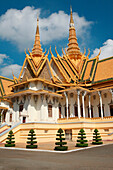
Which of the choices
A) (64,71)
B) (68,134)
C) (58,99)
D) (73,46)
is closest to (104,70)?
(64,71)

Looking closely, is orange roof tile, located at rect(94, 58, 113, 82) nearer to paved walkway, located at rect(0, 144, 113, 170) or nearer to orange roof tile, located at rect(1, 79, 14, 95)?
orange roof tile, located at rect(1, 79, 14, 95)

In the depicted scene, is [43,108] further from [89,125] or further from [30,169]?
[30,169]

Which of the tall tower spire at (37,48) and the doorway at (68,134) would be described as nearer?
the doorway at (68,134)

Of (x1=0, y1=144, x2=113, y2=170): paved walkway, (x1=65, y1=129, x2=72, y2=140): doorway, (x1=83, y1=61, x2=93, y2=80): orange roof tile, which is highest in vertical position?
(x1=83, y1=61, x2=93, y2=80): orange roof tile

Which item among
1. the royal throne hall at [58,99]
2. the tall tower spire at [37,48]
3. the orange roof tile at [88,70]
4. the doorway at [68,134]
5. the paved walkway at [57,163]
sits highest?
the tall tower spire at [37,48]

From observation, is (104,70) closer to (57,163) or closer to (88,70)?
(88,70)

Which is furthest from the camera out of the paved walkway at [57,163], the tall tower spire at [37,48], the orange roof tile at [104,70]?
the tall tower spire at [37,48]

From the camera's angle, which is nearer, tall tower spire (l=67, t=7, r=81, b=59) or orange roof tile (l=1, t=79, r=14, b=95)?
orange roof tile (l=1, t=79, r=14, b=95)

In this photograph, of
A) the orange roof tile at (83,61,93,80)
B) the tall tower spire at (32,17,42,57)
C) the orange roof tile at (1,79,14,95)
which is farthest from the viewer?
the orange roof tile at (1,79,14,95)

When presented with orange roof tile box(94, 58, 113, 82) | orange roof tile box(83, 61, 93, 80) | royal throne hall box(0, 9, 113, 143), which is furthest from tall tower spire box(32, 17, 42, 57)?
orange roof tile box(94, 58, 113, 82)

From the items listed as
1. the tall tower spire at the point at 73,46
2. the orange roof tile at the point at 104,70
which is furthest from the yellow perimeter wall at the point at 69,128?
the tall tower spire at the point at 73,46

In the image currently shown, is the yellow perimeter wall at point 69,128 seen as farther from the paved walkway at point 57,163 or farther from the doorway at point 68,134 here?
the paved walkway at point 57,163

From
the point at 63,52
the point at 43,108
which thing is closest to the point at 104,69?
the point at 63,52

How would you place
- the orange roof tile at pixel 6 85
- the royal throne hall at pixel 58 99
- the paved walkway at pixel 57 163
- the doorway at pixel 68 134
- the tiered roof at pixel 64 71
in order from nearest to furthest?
the paved walkway at pixel 57 163 < the royal throne hall at pixel 58 99 < the doorway at pixel 68 134 < the tiered roof at pixel 64 71 < the orange roof tile at pixel 6 85
